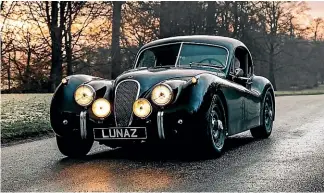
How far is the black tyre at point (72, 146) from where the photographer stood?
698cm

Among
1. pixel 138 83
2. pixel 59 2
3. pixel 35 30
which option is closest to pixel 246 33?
pixel 59 2

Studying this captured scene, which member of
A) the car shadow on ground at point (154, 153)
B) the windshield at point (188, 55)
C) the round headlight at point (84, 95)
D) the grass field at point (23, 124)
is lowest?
the grass field at point (23, 124)

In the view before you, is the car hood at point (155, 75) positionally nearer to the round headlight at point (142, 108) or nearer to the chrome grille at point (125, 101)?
the chrome grille at point (125, 101)

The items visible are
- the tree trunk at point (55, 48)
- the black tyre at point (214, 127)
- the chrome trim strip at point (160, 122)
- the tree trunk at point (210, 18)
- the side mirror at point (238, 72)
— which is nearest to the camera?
the chrome trim strip at point (160, 122)

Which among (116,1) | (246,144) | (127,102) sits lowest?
(246,144)

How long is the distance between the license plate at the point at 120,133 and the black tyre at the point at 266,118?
3.32 m

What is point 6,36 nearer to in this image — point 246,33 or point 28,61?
point 28,61

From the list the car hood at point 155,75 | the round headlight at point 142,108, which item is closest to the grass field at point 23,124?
the car hood at point 155,75

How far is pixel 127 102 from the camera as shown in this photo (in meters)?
6.45

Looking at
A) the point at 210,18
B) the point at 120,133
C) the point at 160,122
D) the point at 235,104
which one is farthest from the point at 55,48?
the point at 160,122

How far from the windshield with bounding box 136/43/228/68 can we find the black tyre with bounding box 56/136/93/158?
1.66 meters

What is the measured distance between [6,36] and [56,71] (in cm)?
919

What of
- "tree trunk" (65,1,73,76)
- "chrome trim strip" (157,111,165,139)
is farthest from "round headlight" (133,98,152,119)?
"tree trunk" (65,1,73,76)

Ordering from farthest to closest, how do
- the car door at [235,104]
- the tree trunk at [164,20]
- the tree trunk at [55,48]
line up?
1. the tree trunk at [164,20]
2. the tree trunk at [55,48]
3. the car door at [235,104]
